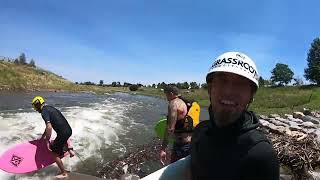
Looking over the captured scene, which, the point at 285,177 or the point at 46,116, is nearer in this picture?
the point at 285,177

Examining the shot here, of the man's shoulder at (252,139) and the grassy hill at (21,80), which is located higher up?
the grassy hill at (21,80)

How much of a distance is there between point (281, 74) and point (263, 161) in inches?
4402

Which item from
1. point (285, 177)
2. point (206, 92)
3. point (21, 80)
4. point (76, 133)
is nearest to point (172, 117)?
point (285, 177)

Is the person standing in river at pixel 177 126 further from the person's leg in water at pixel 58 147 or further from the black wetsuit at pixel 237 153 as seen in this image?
the black wetsuit at pixel 237 153

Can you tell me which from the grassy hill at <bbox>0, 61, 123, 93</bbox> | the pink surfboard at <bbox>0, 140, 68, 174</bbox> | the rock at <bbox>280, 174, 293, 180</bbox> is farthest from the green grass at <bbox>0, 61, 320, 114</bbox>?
the pink surfboard at <bbox>0, 140, 68, 174</bbox>

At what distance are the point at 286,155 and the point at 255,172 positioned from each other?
339 inches

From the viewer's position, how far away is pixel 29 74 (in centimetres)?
6184

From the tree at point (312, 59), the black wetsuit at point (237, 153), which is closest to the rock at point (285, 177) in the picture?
the black wetsuit at point (237, 153)

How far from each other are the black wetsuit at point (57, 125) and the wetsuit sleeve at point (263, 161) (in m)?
9.25

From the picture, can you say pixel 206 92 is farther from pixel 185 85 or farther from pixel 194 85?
pixel 194 85

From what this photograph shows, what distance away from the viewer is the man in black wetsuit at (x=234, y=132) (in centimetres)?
263

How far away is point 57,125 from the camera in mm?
11359

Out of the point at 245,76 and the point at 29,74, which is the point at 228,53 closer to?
the point at 245,76

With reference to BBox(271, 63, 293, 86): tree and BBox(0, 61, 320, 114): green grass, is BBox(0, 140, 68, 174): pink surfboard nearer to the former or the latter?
BBox(0, 61, 320, 114): green grass
